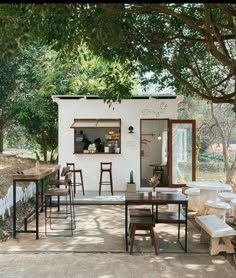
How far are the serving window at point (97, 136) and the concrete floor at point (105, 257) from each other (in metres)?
4.05

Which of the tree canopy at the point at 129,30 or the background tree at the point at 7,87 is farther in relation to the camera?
the background tree at the point at 7,87

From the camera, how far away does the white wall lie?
33.4ft

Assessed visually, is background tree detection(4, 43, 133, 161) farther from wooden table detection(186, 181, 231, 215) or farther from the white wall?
wooden table detection(186, 181, 231, 215)

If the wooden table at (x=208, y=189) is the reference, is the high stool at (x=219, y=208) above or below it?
below

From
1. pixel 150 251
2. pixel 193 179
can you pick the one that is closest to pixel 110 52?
pixel 150 251

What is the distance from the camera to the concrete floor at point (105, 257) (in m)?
4.28

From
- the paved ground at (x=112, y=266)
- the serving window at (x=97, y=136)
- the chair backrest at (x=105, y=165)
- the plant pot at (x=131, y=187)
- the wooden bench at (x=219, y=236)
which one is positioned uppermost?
the serving window at (x=97, y=136)

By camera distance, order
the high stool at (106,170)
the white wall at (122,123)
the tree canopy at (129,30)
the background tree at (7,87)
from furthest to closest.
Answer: the background tree at (7,87) < the white wall at (122,123) < the high stool at (106,170) < the tree canopy at (129,30)

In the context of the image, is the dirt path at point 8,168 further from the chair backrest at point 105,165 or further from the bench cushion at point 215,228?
the bench cushion at point 215,228

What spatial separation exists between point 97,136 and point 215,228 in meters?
6.61

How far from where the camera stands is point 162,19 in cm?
616

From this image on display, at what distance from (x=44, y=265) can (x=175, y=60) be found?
4.69 metres

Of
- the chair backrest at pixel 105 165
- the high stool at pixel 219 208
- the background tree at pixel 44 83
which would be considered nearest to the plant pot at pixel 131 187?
the chair backrest at pixel 105 165

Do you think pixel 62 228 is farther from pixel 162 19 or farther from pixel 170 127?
pixel 170 127
